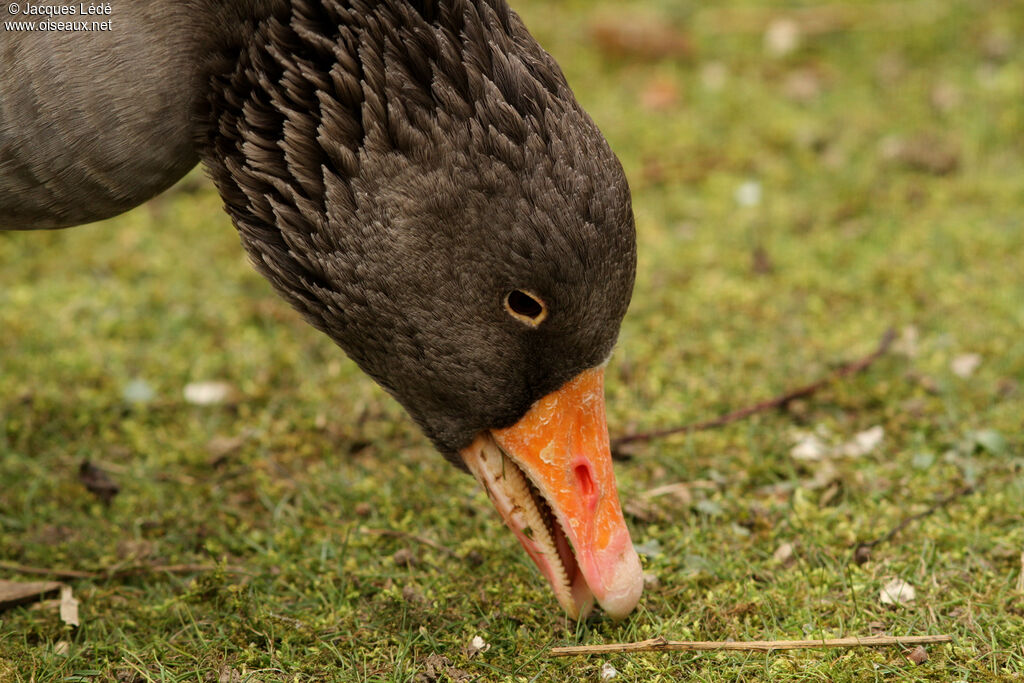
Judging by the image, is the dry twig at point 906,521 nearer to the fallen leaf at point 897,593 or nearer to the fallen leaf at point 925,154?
the fallen leaf at point 897,593

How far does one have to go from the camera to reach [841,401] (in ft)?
19.6

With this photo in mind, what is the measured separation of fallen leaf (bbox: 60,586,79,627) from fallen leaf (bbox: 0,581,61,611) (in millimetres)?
50

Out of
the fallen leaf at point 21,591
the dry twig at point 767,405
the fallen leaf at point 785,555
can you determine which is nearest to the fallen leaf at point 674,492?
the dry twig at point 767,405

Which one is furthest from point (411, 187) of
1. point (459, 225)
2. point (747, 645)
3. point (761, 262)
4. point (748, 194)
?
point (748, 194)

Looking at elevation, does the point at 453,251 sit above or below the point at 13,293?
above

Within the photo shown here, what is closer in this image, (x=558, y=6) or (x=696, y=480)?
(x=696, y=480)

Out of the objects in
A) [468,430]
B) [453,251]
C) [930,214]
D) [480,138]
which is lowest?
[930,214]

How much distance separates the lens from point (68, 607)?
4590 millimetres

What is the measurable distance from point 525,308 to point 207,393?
290cm

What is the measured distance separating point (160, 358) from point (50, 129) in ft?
8.95

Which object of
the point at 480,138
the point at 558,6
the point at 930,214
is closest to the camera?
the point at 480,138

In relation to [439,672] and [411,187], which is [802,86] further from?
[439,672]

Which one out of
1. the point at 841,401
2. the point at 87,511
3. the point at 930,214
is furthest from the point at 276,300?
the point at 930,214

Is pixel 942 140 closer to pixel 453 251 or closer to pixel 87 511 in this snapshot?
pixel 453 251
